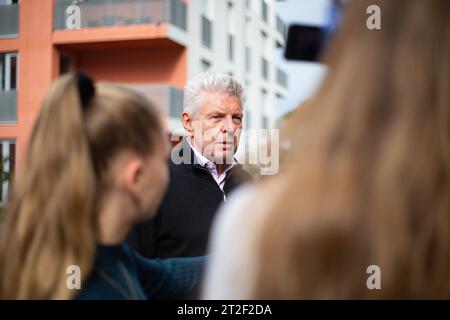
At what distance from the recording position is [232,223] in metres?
0.51

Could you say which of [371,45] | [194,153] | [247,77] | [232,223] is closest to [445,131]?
[371,45]

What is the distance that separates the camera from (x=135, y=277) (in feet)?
2.70

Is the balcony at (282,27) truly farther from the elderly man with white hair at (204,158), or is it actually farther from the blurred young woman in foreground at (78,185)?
the blurred young woman in foreground at (78,185)

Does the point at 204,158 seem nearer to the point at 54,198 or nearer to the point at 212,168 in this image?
the point at 212,168

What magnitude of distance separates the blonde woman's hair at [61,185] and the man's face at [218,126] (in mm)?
714

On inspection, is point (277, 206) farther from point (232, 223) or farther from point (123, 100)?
point (123, 100)

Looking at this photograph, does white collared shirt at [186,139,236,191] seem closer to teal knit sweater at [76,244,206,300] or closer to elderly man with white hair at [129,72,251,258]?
elderly man with white hair at [129,72,251,258]

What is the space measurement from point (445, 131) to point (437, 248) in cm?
14

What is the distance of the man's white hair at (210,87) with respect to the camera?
1.40m

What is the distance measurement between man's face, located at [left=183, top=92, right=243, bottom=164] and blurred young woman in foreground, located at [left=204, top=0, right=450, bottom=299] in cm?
88

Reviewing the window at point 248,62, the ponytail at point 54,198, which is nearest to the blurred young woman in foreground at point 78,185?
the ponytail at point 54,198

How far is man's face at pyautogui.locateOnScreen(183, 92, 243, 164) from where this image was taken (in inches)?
55.2

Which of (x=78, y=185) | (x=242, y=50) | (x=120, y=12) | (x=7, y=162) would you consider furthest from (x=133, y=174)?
(x=242, y=50)

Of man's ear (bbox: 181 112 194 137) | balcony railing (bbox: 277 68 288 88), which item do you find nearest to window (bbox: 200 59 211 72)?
man's ear (bbox: 181 112 194 137)
